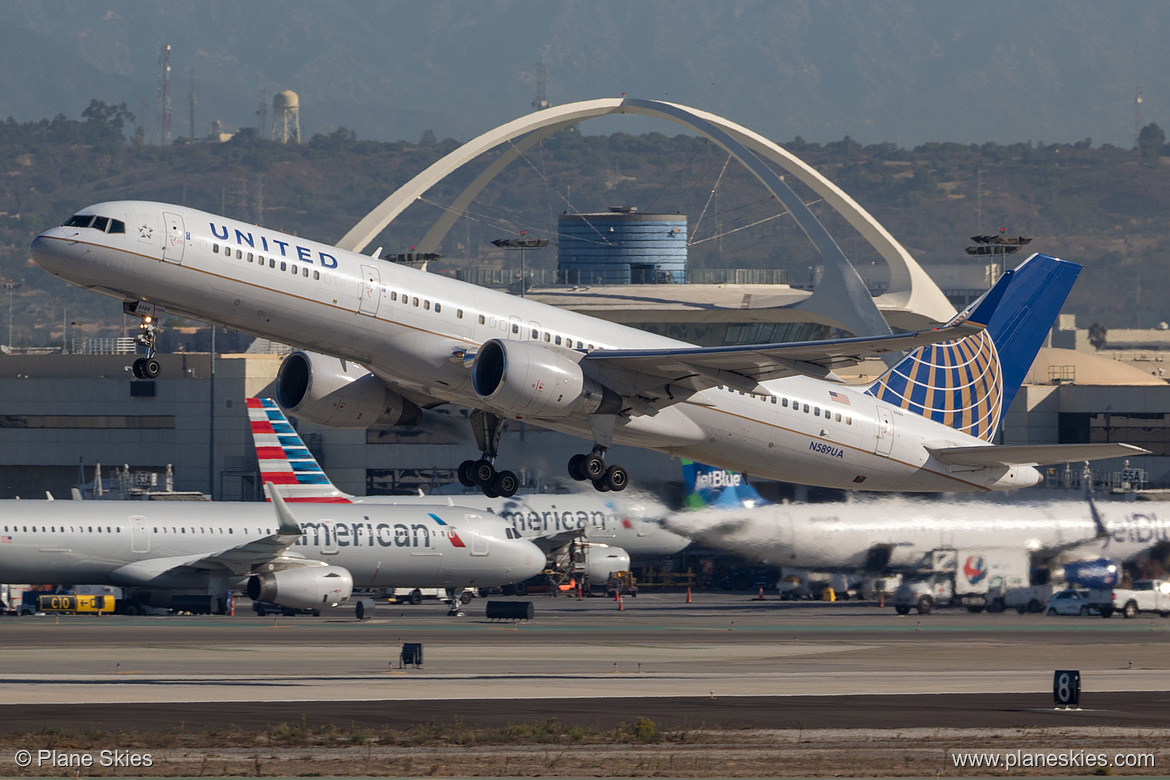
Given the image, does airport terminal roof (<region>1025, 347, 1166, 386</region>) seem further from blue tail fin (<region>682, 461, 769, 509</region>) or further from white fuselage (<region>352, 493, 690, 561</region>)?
blue tail fin (<region>682, 461, 769, 509</region>)

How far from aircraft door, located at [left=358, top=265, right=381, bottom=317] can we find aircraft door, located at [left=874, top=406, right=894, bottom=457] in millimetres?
16238

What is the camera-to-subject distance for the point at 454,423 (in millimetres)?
48969

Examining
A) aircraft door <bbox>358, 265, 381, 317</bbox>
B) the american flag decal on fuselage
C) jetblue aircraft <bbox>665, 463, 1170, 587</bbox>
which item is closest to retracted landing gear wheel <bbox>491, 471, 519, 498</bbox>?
aircraft door <bbox>358, 265, 381, 317</bbox>

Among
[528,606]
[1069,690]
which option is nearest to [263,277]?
[1069,690]

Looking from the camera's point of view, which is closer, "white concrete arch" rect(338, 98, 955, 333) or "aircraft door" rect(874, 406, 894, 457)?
"aircraft door" rect(874, 406, 894, 457)

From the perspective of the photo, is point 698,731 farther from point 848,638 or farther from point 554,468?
point 554,468

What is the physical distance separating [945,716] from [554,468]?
39.6m

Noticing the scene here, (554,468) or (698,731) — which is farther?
(554,468)

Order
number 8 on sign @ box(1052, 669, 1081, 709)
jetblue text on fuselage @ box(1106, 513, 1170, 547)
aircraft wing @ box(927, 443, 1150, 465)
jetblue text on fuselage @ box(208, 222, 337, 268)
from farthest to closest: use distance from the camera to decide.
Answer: jetblue text on fuselage @ box(1106, 513, 1170, 547) → aircraft wing @ box(927, 443, 1150, 465) → number 8 on sign @ box(1052, 669, 1081, 709) → jetblue text on fuselage @ box(208, 222, 337, 268)

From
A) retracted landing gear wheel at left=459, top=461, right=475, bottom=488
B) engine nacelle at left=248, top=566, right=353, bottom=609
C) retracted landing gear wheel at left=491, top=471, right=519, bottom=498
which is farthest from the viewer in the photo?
engine nacelle at left=248, top=566, right=353, bottom=609

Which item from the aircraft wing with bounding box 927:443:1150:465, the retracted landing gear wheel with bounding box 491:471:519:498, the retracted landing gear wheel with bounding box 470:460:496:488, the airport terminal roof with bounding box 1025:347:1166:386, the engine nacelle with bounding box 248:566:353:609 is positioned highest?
the airport terminal roof with bounding box 1025:347:1166:386

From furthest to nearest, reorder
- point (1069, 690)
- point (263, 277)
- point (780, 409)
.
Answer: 1. point (780, 409)
2. point (1069, 690)
3. point (263, 277)

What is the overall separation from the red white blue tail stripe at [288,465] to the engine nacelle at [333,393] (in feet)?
107

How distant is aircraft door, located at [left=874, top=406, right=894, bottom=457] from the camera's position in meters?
47.6
